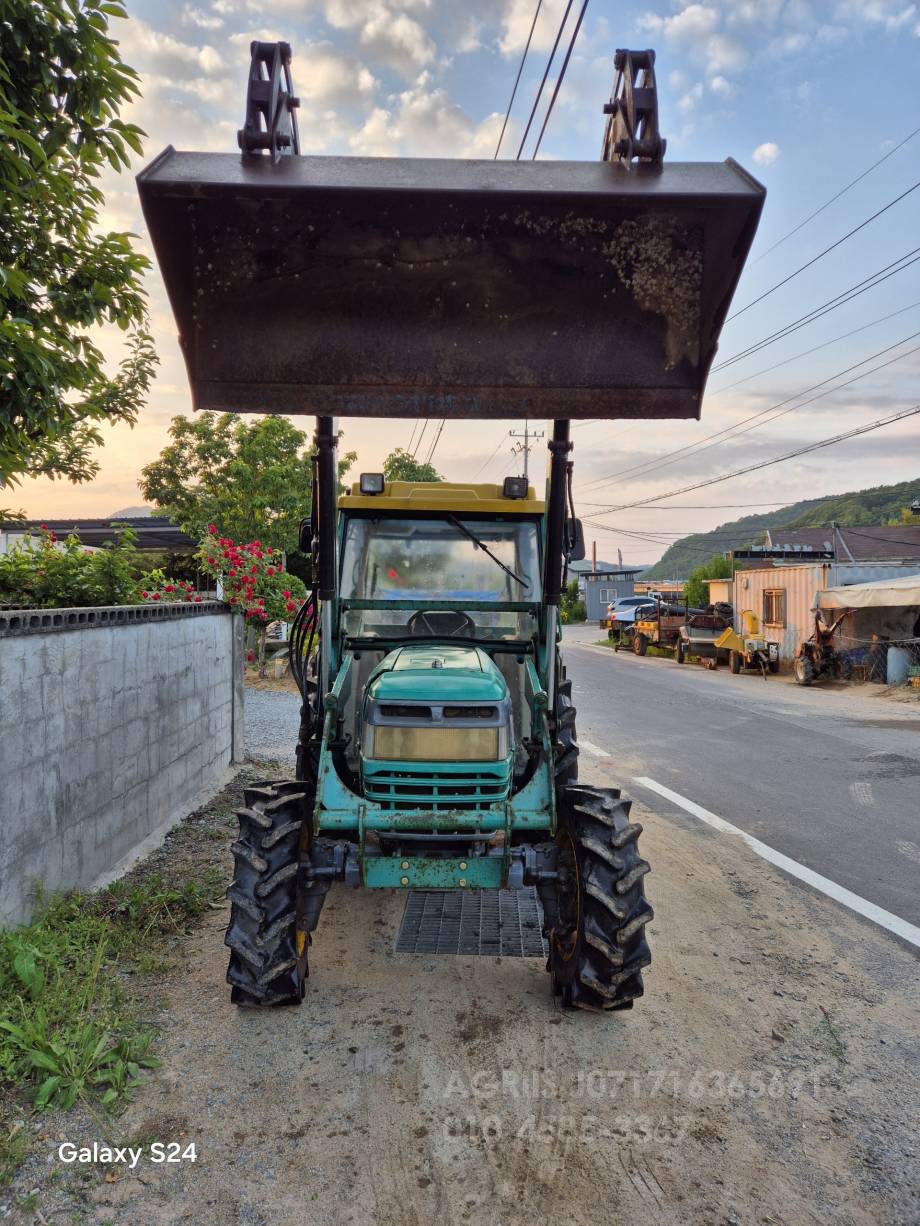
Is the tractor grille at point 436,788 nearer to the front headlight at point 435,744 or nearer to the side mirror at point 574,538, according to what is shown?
the front headlight at point 435,744

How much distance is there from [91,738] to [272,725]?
21.5 ft

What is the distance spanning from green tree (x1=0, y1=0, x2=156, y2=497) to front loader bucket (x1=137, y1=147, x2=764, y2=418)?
66 centimetres

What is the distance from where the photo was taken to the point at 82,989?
3533 mm

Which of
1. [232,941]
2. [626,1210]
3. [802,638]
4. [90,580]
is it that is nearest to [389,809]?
[232,941]

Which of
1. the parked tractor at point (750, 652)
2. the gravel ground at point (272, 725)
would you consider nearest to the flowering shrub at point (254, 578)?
the gravel ground at point (272, 725)

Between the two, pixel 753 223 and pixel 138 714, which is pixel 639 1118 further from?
pixel 138 714

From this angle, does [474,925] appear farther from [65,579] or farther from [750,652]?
[750,652]

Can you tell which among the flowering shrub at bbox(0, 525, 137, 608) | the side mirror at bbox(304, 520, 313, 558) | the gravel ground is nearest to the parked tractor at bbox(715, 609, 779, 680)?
the gravel ground

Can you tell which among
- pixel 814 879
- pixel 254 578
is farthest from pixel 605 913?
pixel 254 578

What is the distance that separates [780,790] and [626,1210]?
6194 mm

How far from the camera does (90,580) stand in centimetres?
611

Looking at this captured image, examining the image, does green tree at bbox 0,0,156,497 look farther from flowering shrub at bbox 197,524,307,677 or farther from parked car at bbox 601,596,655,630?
parked car at bbox 601,596,655,630

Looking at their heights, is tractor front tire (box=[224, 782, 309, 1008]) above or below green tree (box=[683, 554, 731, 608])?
below

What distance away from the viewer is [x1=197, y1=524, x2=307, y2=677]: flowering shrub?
11891 millimetres
